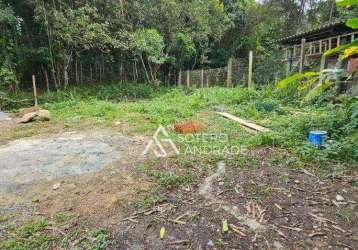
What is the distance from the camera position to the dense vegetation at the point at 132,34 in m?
9.39

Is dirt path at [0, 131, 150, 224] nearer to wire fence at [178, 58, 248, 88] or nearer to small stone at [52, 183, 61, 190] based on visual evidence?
small stone at [52, 183, 61, 190]

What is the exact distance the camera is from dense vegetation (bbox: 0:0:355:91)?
30.8ft

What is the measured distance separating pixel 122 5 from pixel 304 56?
25.1 ft

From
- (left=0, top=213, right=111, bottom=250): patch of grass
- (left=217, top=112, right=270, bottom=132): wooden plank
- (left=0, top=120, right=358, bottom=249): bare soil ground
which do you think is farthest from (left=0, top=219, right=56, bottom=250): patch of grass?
(left=217, top=112, right=270, bottom=132): wooden plank

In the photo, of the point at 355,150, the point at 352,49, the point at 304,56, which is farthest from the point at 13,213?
the point at 304,56

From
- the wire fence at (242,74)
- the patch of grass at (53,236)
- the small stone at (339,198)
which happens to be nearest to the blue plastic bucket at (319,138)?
the small stone at (339,198)

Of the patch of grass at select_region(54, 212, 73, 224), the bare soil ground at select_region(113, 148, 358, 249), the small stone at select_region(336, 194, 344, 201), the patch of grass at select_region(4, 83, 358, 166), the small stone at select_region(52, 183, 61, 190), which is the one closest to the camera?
the bare soil ground at select_region(113, 148, 358, 249)

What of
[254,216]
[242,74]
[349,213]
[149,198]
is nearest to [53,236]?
[149,198]

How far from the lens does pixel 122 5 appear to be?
1099cm

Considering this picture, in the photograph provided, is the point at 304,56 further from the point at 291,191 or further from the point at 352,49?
the point at 352,49

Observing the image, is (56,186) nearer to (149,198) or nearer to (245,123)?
(149,198)

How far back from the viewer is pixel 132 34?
1078cm

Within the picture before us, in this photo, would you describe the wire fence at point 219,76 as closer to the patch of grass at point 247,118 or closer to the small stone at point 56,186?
the patch of grass at point 247,118

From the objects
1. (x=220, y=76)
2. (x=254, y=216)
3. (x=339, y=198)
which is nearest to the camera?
(x=254, y=216)
